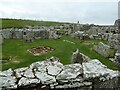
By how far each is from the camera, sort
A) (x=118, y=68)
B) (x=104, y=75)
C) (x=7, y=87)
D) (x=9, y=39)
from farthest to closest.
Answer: (x=9, y=39)
(x=118, y=68)
(x=104, y=75)
(x=7, y=87)

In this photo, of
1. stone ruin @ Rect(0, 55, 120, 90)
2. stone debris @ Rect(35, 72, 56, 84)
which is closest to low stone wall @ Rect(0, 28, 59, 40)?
stone ruin @ Rect(0, 55, 120, 90)

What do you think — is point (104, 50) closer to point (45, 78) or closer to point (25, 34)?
point (45, 78)

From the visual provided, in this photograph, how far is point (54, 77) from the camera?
758 cm

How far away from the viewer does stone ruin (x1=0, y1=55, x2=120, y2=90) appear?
727 centimetres

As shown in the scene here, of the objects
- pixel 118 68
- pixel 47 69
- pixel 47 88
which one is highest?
pixel 47 69

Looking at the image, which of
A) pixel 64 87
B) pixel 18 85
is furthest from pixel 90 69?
pixel 18 85

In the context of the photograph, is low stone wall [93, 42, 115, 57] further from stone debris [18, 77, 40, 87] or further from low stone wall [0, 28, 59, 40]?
stone debris [18, 77, 40, 87]

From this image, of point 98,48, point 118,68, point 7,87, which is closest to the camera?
point 7,87

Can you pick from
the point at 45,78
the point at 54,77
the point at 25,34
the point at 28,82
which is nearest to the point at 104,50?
the point at 54,77

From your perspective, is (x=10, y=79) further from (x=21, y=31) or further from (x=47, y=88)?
(x=21, y=31)

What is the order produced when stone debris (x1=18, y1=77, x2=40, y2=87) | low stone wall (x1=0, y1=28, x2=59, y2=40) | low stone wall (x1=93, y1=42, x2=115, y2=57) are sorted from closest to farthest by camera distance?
stone debris (x1=18, y1=77, x2=40, y2=87)
low stone wall (x1=93, y1=42, x2=115, y2=57)
low stone wall (x1=0, y1=28, x2=59, y2=40)

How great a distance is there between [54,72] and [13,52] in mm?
18474

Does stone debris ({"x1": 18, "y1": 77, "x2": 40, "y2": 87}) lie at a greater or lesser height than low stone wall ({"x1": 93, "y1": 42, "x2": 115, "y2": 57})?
greater

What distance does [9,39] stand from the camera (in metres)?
36.8
